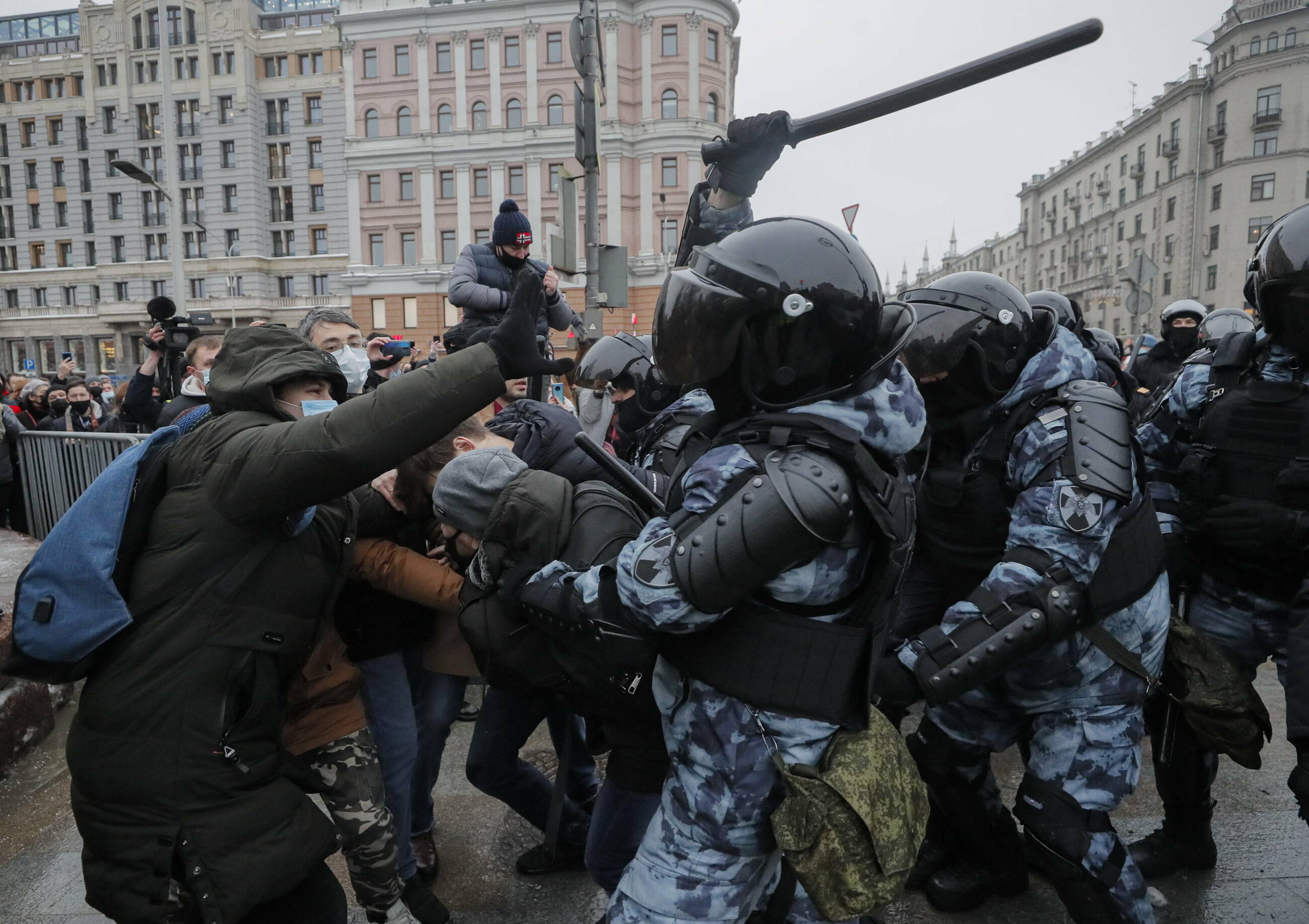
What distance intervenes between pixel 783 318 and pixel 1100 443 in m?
1.21

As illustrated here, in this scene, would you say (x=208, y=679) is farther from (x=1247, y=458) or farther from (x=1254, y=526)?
(x=1247, y=458)

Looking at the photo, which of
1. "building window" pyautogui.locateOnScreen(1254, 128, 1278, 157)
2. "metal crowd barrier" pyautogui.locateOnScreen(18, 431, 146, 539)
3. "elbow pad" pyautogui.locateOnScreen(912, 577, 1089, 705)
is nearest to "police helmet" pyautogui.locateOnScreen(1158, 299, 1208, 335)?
"elbow pad" pyautogui.locateOnScreen(912, 577, 1089, 705)

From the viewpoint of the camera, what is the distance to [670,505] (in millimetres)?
1820

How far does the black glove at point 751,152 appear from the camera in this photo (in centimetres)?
296

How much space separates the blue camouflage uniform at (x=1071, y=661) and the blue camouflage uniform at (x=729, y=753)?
2.39ft

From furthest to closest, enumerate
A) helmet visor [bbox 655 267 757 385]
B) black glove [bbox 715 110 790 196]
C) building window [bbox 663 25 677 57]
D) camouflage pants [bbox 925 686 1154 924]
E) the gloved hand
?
building window [bbox 663 25 677 57], black glove [bbox 715 110 790 196], the gloved hand, camouflage pants [bbox 925 686 1154 924], helmet visor [bbox 655 267 757 385]

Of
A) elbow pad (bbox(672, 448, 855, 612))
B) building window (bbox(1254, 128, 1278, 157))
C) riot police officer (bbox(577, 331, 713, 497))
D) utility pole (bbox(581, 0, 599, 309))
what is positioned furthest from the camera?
building window (bbox(1254, 128, 1278, 157))

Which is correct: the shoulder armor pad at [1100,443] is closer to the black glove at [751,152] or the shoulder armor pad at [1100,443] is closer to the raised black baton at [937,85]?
the raised black baton at [937,85]

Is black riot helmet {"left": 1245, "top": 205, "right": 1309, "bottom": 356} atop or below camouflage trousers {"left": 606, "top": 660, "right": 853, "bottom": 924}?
atop

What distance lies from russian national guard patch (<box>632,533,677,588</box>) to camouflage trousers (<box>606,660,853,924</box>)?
1.15ft

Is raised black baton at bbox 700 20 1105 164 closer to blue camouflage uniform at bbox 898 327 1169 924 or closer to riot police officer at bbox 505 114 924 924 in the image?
blue camouflage uniform at bbox 898 327 1169 924

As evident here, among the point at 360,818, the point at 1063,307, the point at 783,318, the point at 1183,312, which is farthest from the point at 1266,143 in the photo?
the point at 360,818

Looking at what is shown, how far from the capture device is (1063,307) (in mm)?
4324

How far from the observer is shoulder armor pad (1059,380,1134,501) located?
2285 mm
